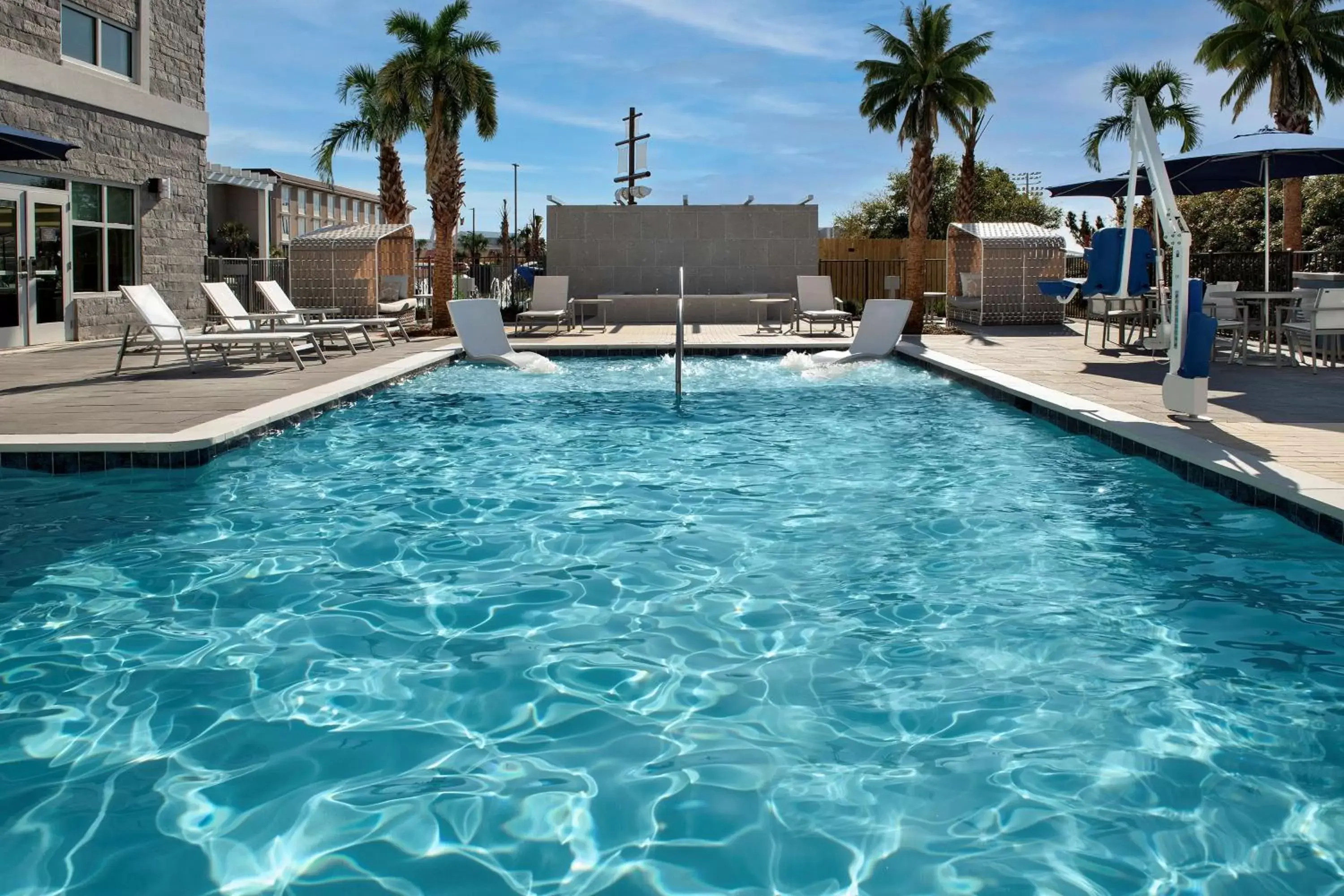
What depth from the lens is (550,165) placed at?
4078 cm

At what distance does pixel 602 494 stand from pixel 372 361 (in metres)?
6.81

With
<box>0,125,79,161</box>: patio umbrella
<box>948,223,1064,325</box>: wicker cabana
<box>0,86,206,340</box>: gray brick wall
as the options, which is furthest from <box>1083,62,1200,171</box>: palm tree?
<box>0,125,79,161</box>: patio umbrella

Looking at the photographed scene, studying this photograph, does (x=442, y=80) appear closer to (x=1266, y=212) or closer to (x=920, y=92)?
(x=920, y=92)

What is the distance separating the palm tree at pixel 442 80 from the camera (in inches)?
692

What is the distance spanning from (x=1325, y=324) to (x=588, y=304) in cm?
1312

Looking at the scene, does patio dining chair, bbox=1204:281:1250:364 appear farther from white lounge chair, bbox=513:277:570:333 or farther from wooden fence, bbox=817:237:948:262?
wooden fence, bbox=817:237:948:262

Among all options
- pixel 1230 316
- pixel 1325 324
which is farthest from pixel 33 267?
pixel 1325 324

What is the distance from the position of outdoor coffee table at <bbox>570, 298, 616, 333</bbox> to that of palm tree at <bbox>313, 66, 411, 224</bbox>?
6162 millimetres

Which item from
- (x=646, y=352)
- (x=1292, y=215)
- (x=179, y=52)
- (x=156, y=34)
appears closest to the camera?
(x=646, y=352)

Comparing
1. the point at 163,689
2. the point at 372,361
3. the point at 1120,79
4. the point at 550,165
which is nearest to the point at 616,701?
the point at 163,689

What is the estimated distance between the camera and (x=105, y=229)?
15945 millimetres

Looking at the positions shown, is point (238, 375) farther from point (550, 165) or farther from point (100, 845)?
point (550, 165)

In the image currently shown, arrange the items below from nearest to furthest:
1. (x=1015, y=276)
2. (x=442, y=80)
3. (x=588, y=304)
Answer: (x=442, y=80), (x=1015, y=276), (x=588, y=304)

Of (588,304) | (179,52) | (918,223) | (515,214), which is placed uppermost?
(515,214)
